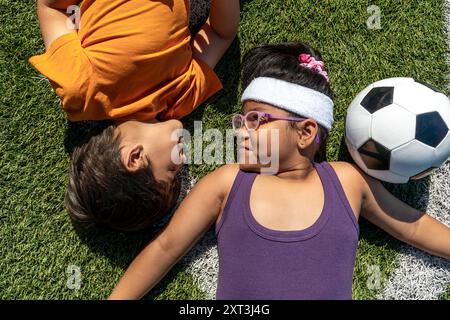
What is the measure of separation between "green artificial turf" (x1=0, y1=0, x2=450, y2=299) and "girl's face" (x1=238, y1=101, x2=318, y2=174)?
372 mm

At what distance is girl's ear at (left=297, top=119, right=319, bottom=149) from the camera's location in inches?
85.8

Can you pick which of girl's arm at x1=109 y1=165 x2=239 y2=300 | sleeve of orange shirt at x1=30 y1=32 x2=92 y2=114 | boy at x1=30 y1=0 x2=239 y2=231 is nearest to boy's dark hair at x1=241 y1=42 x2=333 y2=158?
boy at x1=30 y1=0 x2=239 y2=231

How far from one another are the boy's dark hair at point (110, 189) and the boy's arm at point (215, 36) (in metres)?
0.64

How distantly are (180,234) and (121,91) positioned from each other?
75cm

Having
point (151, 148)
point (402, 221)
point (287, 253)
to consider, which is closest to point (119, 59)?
point (151, 148)

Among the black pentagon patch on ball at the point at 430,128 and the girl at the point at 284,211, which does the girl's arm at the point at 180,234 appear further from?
the black pentagon patch on ball at the point at 430,128

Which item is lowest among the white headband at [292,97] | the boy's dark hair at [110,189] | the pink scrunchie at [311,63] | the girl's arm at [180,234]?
the girl's arm at [180,234]

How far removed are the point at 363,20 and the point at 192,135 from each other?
1.15 meters

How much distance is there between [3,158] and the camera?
96.6 inches

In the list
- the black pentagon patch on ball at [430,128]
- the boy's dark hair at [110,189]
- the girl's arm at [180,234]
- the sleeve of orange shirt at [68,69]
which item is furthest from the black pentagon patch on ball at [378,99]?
the sleeve of orange shirt at [68,69]

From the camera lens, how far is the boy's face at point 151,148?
2121 mm

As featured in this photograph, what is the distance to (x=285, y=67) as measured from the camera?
7.27 ft
